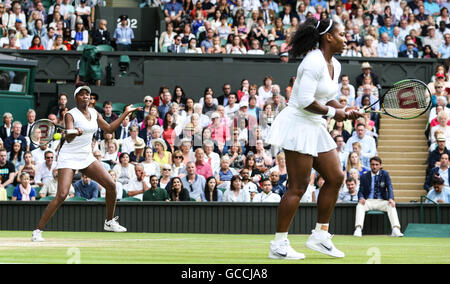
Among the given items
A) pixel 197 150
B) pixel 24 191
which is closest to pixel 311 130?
pixel 197 150

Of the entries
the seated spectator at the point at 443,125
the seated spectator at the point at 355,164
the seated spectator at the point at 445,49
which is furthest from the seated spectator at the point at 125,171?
the seated spectator at the point at 445,49

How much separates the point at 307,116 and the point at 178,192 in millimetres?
8204

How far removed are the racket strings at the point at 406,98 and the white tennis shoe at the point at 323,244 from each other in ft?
5.45

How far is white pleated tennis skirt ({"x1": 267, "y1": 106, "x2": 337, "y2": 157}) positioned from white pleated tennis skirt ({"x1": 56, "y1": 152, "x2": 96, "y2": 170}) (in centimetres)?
376

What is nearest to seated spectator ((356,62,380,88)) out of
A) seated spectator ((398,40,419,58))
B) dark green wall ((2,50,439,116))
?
dark green wall ((2,50,439,116))

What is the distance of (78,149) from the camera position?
425 inches

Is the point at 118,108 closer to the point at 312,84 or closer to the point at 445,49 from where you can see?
the point at 445,49

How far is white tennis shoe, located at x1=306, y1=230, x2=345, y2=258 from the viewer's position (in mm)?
7621

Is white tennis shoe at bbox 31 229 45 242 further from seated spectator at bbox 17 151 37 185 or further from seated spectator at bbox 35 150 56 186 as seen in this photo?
seated spectator at bbox 17 151 37 185

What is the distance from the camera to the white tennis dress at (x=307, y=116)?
7434 millimetres

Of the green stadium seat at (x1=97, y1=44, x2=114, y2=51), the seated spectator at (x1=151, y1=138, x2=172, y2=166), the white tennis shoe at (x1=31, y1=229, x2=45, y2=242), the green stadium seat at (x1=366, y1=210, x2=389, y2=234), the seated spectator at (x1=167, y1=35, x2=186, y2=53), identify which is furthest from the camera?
the green stadium seat at (x1=97, y1=44, x2=114, y2=51)
